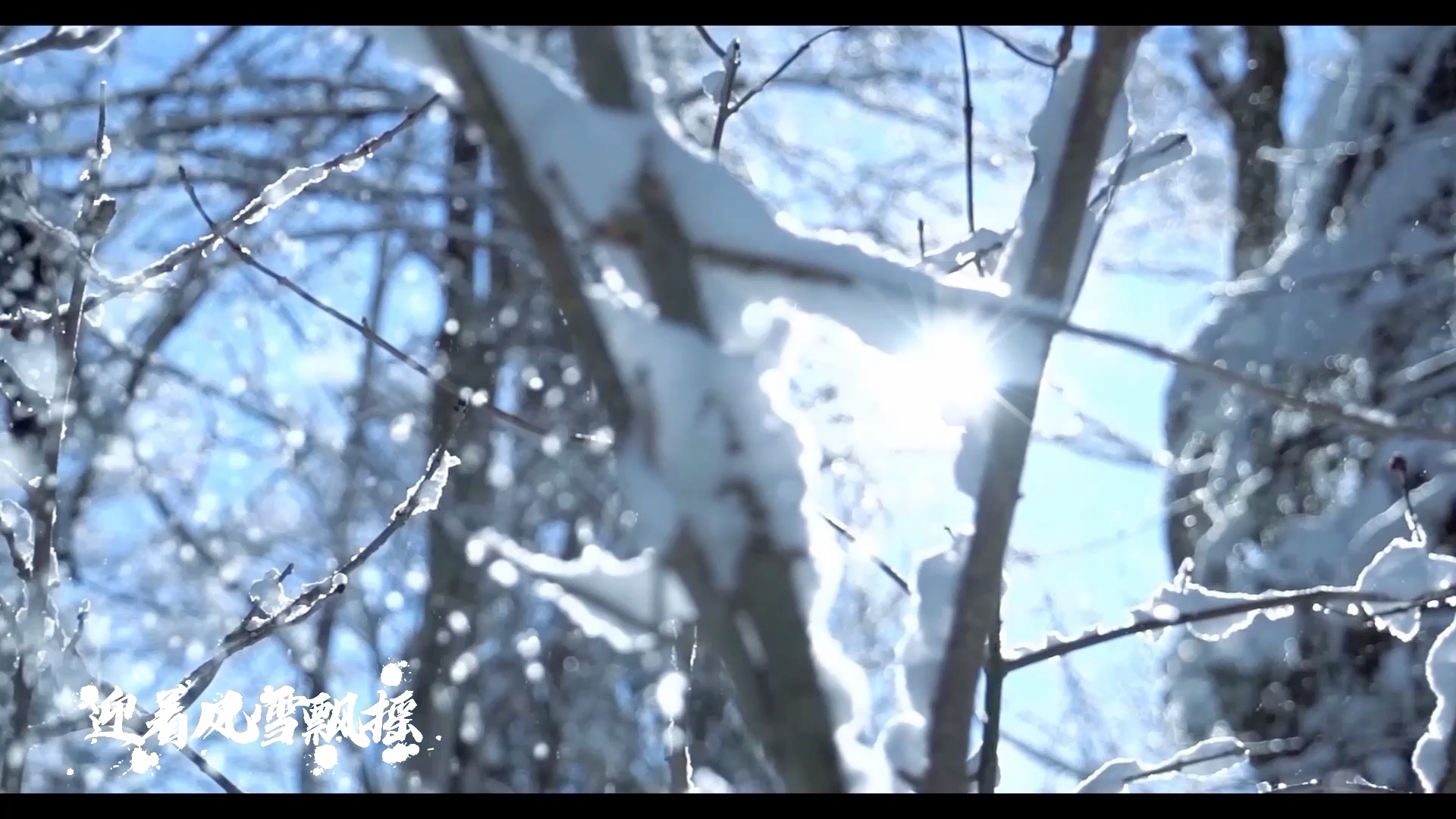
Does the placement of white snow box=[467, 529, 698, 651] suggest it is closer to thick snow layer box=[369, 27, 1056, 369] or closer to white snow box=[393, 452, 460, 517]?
thick snow layer box=[369, 27, 1056, 369]

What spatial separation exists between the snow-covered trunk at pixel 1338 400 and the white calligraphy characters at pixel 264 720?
2134mm

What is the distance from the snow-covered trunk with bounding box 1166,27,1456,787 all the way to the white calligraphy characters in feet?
7.00

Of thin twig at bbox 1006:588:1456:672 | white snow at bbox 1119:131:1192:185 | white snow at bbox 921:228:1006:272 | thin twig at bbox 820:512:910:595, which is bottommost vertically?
thin twig at bbox 1006:588:1456:672

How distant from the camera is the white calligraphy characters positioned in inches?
46.8

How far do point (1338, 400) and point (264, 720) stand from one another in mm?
3057

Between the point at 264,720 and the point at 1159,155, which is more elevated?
the point at 1159,155

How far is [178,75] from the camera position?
3.33 m

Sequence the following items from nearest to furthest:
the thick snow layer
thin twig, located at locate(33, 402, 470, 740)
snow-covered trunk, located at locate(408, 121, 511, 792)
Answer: the thick snow layer → thin twig, located at locate(33, 402, 470, 740) → snow-covered trunk, located at locate(408, 121, 511, 792)

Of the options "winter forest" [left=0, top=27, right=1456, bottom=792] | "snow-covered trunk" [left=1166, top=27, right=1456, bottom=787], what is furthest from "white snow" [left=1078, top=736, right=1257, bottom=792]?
"snow-covered trunk" [left=1166, top=27, right=1456, bottom=787]

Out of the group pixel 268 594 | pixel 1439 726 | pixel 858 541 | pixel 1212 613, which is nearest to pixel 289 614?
pixel 268 594

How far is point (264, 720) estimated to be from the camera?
1770 millimetres

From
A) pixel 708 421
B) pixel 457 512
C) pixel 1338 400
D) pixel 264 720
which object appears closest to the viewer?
pixel 708 421

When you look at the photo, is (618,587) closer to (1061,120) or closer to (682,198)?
(682,198)
